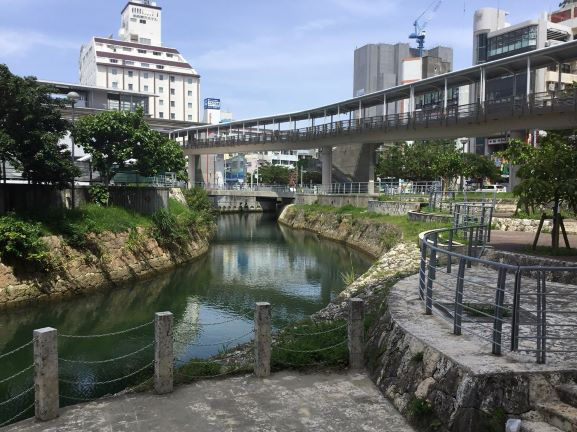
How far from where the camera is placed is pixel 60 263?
20.4 m

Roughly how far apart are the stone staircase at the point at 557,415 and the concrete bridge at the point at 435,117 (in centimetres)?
2587

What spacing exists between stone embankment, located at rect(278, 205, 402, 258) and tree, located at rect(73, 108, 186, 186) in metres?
13.7

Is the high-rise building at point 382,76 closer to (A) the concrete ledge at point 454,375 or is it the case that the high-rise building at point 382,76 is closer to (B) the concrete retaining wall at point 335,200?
(B) the concrete retaining wall at point 335,200

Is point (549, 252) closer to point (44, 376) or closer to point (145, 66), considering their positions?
point (44, 376)

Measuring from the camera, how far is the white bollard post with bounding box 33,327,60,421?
6695 millimetres

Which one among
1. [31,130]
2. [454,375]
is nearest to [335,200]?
[31,130]

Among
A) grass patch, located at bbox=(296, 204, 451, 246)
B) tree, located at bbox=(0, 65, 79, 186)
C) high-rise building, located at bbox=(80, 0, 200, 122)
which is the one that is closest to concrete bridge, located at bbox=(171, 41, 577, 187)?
grass patch, located at bbox=(296, 204, 451, 246)

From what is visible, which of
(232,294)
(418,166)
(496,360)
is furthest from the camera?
(418,166)

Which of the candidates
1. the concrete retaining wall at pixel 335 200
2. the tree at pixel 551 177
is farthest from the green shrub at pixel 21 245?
the concrete retaining wall at pixel 335 200

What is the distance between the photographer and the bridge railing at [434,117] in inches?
1152

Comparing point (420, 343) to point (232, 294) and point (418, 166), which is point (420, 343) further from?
point (418, 166)

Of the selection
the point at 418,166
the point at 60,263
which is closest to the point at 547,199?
the point at 60,263

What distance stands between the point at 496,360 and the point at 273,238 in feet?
124

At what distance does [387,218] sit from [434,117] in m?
7.98
